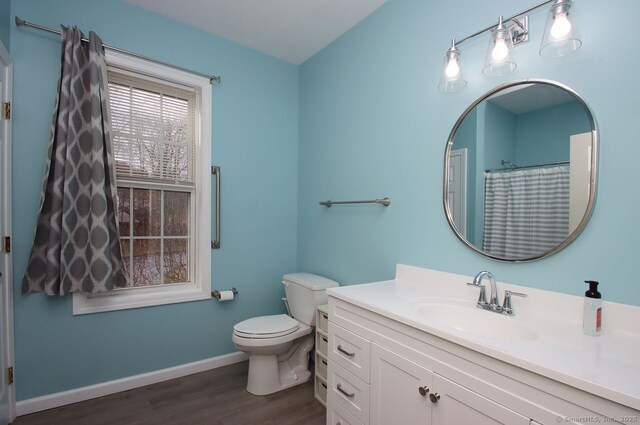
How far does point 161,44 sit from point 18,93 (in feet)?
3.13

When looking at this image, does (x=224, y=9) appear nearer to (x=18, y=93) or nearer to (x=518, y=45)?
(x=18, y=93)

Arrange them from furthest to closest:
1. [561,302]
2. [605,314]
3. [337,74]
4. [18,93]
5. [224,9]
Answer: [337,74]
[224,9]
[18,93]
[561,302]
[605,314]

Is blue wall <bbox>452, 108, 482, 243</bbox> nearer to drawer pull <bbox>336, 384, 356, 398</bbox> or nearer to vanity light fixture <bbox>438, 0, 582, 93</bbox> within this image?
vanity light fixture <bbox>438, 0, 582, 93</bbox>

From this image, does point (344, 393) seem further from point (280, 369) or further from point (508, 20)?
point (508, 20)

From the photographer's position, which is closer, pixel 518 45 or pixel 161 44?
pixel 518 45

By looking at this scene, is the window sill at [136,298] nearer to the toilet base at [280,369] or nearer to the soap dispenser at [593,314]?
the toilet base at [280,369]

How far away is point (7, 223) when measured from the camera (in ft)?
5.88

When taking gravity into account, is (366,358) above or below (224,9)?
below

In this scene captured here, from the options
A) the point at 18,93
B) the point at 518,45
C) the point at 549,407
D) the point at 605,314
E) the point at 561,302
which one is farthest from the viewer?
the point at 18,93

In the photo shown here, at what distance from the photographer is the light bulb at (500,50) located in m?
1.34

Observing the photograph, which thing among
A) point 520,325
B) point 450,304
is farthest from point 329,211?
point 520,325

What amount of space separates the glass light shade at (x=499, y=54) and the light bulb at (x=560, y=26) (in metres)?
0.19

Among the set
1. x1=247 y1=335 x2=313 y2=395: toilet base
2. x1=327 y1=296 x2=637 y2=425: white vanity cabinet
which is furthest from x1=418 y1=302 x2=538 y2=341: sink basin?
x1=247 y1=335 x2=313 y2=395: toilet base

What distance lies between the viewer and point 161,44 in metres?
2.31
